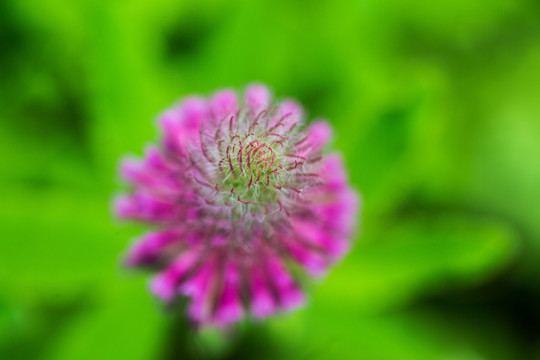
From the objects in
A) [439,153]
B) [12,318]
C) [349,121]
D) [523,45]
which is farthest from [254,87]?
[523,45]

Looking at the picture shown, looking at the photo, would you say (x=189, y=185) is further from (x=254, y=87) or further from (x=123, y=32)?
(x=123, y=32)

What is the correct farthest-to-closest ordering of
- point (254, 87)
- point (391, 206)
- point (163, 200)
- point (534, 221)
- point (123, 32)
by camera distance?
point (534, 221)
point (391, 206)
point (123, 32)
point (254, 87)
point (163, 200)

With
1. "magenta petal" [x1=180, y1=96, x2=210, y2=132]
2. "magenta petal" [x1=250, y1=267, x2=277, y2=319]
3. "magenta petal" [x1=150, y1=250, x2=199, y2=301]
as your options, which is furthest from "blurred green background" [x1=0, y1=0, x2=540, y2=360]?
"magenta petal" [x1=180, y1=96, x2=210, y2=132]

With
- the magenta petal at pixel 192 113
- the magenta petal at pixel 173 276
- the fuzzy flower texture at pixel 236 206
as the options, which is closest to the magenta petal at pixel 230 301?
the fuzzy flower texture at pixel 236 206

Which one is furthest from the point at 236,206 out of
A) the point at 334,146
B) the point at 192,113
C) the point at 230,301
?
the point at 334,146

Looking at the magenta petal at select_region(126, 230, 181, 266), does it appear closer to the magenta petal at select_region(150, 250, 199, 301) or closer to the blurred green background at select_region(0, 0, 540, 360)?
the magenta petal at select_region(150, 250, 199, 301)

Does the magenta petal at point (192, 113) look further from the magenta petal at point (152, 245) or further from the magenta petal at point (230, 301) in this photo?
the magenta petal at point (230, 301)

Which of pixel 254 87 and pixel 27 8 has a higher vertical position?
pixel 27 8
